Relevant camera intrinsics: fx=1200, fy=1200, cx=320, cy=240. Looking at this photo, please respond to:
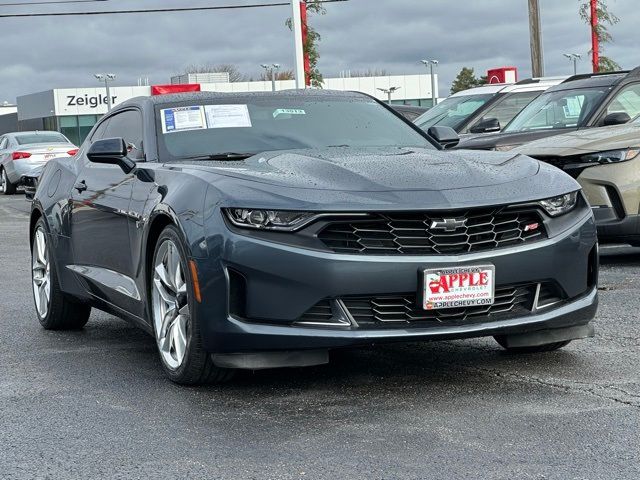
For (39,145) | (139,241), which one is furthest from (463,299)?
(39,145)

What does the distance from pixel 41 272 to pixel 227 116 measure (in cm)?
223

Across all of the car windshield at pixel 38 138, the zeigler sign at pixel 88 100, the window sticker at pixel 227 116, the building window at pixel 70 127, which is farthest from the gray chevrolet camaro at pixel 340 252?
the building window at pixel 70 127

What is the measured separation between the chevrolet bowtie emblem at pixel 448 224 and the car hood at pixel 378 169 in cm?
18

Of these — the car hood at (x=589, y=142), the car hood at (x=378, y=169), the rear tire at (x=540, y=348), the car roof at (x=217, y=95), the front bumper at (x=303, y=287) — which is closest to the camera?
the front bumper at (x=303, y=287)

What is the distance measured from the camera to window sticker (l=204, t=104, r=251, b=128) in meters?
6.58

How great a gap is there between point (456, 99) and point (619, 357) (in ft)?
34.2

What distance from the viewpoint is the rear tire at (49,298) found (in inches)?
305

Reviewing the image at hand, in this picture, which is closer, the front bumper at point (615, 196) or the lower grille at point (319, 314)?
the lower grille at point (319, 314)

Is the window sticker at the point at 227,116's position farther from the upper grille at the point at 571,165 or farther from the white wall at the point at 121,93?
the white wall at the point at 121,93

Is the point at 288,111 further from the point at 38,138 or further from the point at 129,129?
the point at 38,138

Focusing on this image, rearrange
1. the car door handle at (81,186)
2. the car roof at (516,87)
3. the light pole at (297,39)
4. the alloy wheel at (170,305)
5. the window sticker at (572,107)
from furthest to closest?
1. the light pole at (297,39)
2. the car roof at (516,87)
3. the window sticker at (572,107)
4. the car door handle at (81,186)
5. the alloy wheel at (170,305)

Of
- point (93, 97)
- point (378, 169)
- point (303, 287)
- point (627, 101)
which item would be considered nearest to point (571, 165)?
point (627, 101)

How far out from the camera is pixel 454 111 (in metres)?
15.8

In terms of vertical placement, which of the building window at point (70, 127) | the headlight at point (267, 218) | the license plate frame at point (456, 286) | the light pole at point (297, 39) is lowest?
the license plate frame at point (456, 286)
